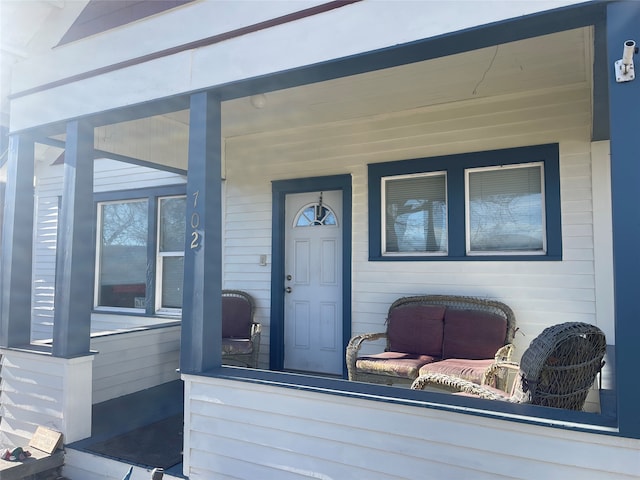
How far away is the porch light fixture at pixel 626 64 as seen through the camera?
65.6 inches

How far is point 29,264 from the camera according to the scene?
146 inches

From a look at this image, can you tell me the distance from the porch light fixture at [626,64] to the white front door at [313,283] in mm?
3189

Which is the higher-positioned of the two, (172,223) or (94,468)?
(172,223)

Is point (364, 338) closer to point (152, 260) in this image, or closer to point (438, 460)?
point (438, 460)

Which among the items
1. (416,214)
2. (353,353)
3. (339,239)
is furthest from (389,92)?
→ (353,353)

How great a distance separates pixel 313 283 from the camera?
15.9 ft

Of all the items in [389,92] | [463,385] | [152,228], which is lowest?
[463,385]

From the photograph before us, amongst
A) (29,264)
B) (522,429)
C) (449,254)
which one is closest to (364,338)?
(449,254)

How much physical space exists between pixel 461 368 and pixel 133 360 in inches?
119

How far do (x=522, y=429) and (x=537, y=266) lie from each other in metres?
2.24

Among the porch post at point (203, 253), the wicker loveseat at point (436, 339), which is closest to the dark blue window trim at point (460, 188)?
the wicker loveseat at point (436, 339)

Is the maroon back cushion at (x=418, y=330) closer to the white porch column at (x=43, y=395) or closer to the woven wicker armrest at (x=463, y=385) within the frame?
the woven wicker armrest at (x=463, y=385)

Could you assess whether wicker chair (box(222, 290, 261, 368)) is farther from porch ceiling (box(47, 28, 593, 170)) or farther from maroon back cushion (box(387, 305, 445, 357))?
porch ceiling (box(47, 28, 593, 170))

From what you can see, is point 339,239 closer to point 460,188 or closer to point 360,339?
point 360,339
